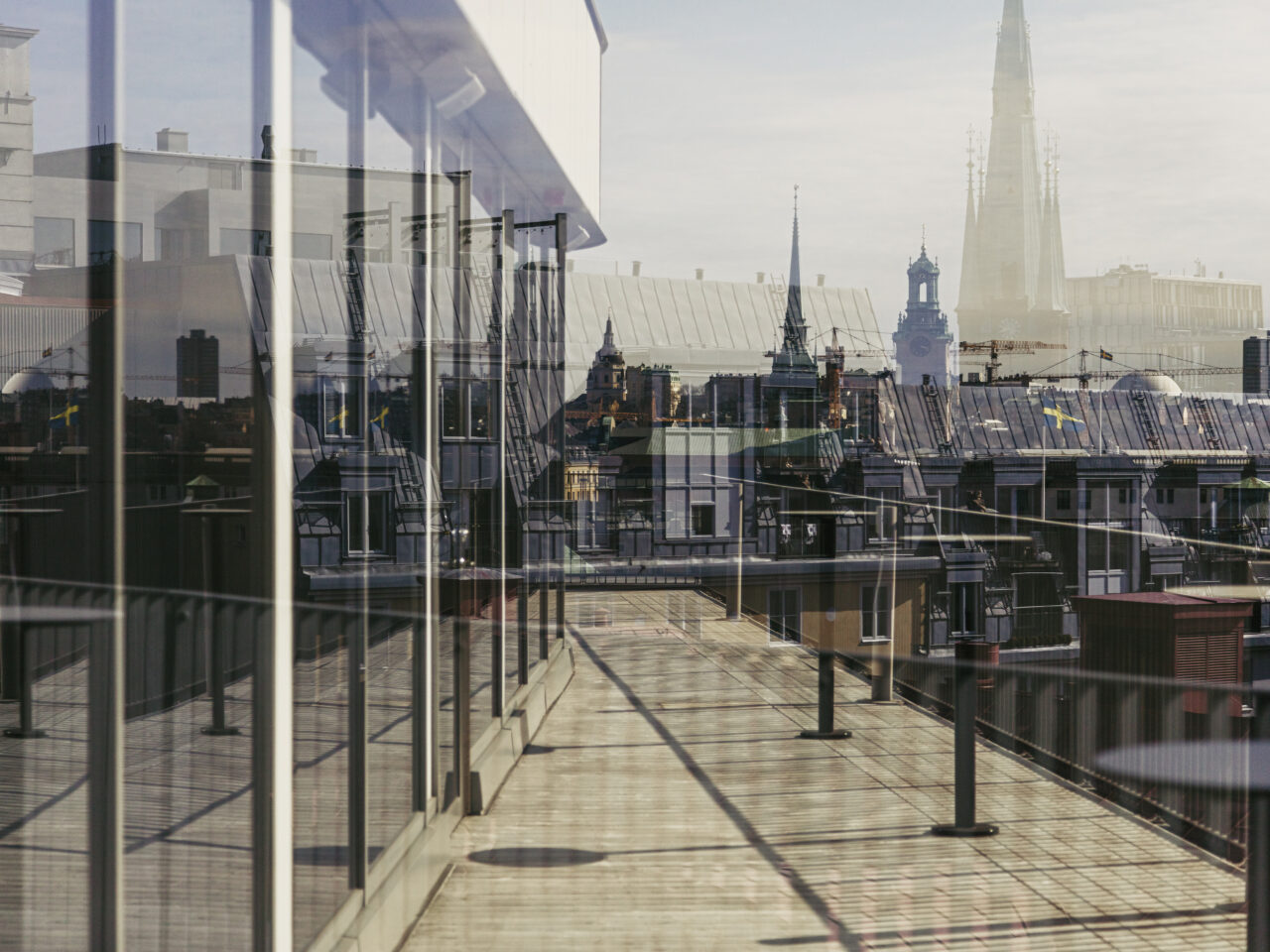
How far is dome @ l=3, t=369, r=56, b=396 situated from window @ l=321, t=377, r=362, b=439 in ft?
1.43

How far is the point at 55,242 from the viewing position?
0.53m

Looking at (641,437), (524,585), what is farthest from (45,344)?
(641,437)

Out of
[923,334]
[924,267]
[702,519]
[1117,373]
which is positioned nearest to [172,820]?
[702,519]

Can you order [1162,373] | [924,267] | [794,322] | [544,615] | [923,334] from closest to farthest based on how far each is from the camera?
[544,615], [794,322], [1162,373], [923,334], [924,267]

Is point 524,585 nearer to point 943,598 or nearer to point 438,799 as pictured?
point 438,799

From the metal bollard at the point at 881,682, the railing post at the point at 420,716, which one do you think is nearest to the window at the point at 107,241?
the railing post at the point at 420,716

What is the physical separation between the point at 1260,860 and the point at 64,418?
1109mm

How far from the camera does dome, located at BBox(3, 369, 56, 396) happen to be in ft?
1.64

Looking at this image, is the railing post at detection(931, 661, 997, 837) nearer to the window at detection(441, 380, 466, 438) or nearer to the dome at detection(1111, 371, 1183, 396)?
the window at detection(441, 380, 466, 438)

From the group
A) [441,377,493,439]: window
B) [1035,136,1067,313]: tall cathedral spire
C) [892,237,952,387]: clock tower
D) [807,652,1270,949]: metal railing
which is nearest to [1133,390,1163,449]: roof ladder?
[892,237,952,387]: clock tower

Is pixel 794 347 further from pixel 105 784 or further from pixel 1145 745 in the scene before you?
pixel 105 784

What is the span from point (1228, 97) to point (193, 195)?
1463 centimetres

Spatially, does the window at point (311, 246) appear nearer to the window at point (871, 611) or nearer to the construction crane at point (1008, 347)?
the window at point (871, 611)

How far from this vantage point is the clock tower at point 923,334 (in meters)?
17.1
